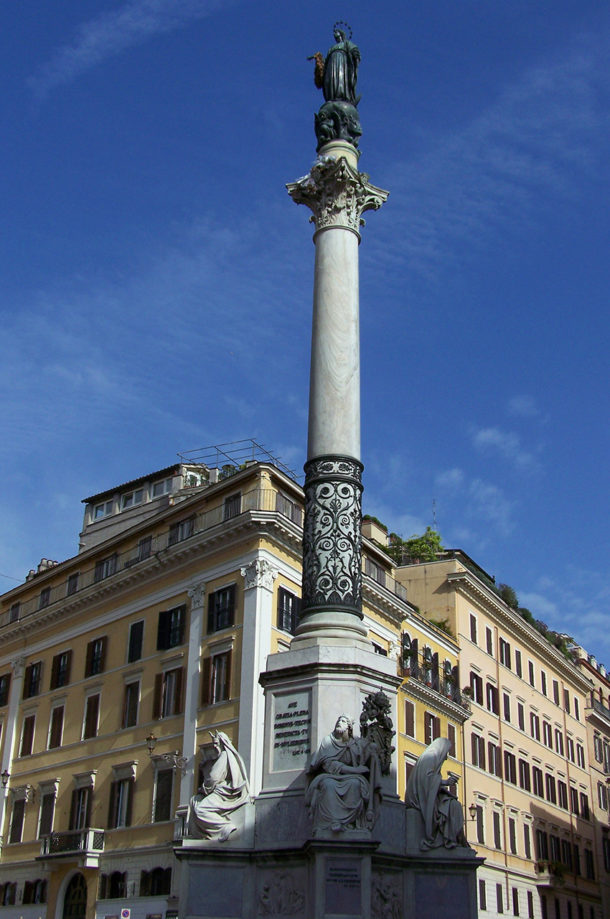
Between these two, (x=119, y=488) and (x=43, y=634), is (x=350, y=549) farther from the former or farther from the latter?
(x=119, y=488)

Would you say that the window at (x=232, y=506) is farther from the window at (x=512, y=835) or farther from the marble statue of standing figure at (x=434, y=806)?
the marble statue of standing figure at (x=434, y=806)

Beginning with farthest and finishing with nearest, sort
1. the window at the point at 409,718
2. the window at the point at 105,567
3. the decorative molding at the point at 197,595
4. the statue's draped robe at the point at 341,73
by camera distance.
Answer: the window at the point at 105,567 → the window at the point at 409,718 → the decorative molding at the point at 197,595 → the statue's draped robe at the point at 341,73

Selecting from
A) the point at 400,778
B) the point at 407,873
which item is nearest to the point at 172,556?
the point at 400,778

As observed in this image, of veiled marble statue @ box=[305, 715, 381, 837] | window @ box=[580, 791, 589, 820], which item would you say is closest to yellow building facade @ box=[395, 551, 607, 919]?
window @ box=[580, 791, 589, 820]

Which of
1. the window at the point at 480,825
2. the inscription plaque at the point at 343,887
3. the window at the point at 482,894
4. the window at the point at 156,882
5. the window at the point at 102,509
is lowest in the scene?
the inscription plaque at the point at 343,887

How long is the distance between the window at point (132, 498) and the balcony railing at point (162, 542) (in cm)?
705

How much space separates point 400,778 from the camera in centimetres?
4675

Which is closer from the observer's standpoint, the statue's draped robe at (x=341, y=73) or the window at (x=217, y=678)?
the statue's draped robe at (x=341, y=73)

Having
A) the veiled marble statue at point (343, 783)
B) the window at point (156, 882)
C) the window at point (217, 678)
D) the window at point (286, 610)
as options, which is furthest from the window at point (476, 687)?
the veiled marble statue at point (343, 783)

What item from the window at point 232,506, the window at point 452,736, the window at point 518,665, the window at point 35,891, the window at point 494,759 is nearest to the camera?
the window at point 232,506

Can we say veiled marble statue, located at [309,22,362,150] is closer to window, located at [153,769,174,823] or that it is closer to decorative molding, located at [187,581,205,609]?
decorative molding, located at [187,581,205,609]

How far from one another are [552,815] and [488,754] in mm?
10396

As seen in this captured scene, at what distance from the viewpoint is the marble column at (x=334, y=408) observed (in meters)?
16.6

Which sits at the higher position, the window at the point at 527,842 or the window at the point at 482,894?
the window at the point at 527,842
